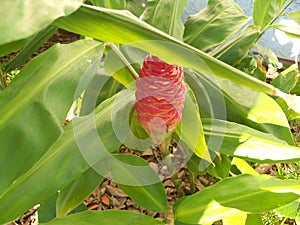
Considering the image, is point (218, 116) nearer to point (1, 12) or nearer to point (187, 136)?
point (187, 136)

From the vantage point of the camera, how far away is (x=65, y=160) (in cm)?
61

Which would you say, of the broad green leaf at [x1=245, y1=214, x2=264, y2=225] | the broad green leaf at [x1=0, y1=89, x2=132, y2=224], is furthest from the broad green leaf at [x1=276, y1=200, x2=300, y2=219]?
the broad green leaf at [x1=0, y1=89, x2=132, y2=224]

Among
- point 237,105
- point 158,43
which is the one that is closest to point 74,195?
point 237,105

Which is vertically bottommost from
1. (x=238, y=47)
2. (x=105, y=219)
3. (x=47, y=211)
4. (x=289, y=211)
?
(x=289, y=211)

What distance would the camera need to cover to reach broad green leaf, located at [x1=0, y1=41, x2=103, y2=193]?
45cm

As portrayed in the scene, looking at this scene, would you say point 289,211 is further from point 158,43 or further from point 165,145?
point 158,43

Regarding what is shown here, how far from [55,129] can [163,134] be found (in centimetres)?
31

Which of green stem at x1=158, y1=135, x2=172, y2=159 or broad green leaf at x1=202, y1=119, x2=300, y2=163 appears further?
green stem at x1=158, y1=135, x2=172, y2=159

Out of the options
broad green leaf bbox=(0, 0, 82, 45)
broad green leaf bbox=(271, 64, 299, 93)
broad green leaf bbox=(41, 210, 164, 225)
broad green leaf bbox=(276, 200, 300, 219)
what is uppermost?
broad green leaf bbox=(0, 0, 82, 45)

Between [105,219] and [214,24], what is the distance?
544 mm

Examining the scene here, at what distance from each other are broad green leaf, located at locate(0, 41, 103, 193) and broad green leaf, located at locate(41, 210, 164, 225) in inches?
9.8

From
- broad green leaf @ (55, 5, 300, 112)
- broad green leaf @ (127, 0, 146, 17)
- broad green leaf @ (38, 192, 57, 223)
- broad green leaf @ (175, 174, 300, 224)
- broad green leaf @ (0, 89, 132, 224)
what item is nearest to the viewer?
broad green leaf @ (55, 5, 300, 112)

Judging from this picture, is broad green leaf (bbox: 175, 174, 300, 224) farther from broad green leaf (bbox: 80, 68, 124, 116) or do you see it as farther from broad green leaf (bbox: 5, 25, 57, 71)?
broad green leaf (bbox: 5, 25, 57, 71)

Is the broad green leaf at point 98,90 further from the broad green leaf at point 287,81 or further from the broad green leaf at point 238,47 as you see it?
the broad green leaf at point 287,81
